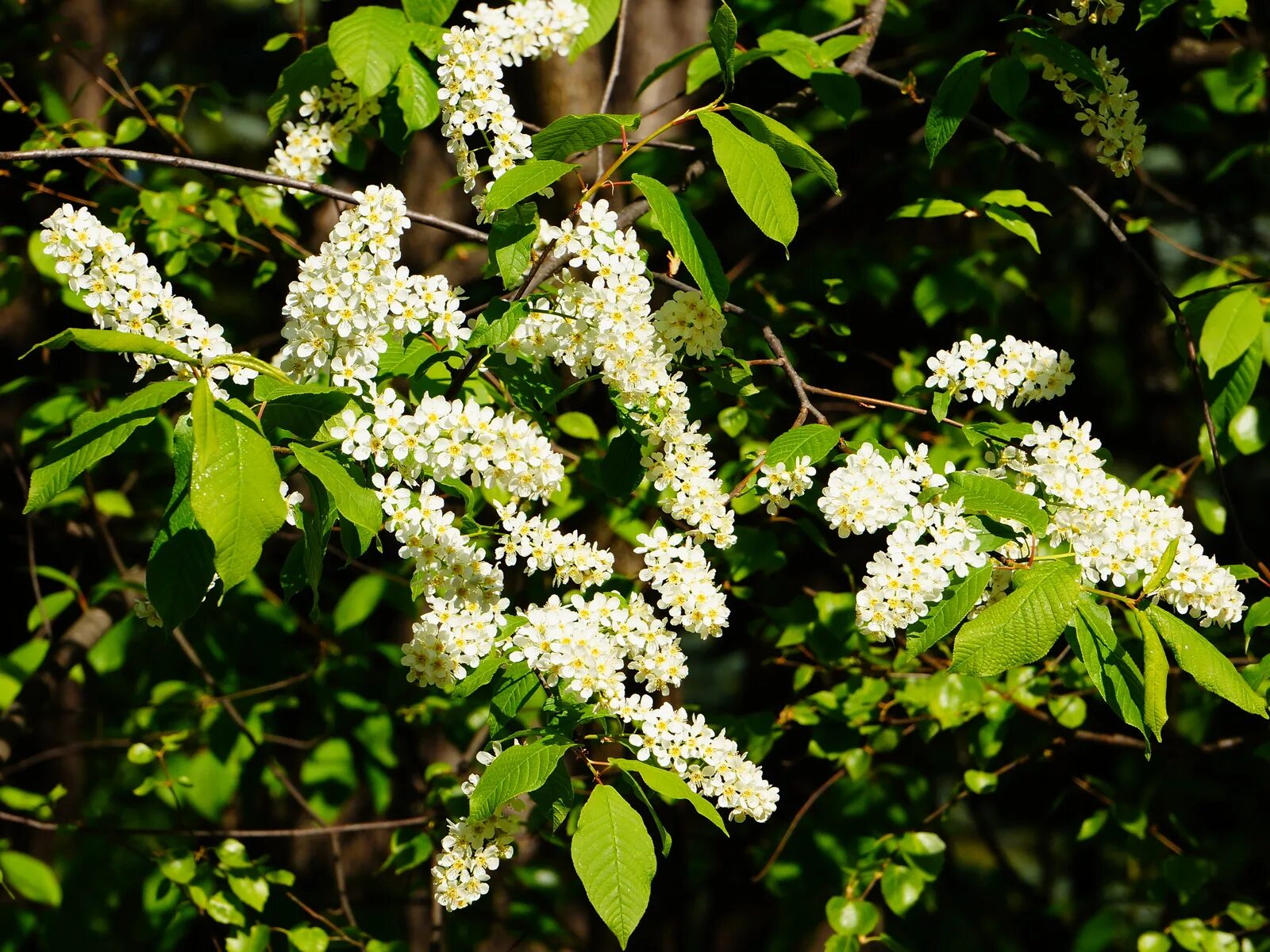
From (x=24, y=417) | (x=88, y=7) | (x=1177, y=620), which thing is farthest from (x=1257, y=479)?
(x=88, y=7)

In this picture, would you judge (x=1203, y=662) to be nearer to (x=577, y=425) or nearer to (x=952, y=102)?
(x=952, y=102)

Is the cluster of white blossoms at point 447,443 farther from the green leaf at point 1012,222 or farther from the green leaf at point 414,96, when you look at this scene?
the green leaf at point 1012,222

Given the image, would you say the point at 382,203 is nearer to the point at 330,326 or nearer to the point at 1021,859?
the point at 330,326

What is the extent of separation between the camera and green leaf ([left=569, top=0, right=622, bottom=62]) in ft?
6.35

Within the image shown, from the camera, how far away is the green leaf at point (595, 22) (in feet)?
6.35

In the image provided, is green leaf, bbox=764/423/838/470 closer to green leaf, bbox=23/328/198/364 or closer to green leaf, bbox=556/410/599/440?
green leaf, bbox=556/410/599/440

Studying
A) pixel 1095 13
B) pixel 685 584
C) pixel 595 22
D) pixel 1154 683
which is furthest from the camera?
pixel 595 22

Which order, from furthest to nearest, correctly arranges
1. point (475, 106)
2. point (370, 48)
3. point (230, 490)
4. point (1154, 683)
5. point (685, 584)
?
1. point (370, 48)
2. point (475, 106)
3. point (685, 584)
4. point (1154, 683)
5. point (230, 490)

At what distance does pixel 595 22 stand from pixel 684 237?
0.82 metres

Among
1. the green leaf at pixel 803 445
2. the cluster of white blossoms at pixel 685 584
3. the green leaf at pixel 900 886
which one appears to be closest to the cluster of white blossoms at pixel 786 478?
the green leaf at pixel 803 445

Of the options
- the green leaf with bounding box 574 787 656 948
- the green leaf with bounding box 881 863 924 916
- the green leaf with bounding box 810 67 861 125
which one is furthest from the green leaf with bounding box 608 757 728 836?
the green leaf with bounding box 810 67 861 125

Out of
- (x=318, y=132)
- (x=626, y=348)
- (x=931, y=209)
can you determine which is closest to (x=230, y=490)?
(x=626, y=348)

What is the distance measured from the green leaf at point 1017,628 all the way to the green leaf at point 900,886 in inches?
38.1

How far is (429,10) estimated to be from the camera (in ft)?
5.91
